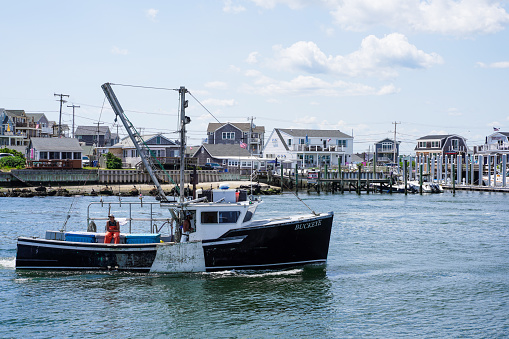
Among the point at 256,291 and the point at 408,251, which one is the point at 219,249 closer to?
the point at 256,291

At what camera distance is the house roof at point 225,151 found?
98.3m

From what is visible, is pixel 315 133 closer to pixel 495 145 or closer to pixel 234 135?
pixel 234 135

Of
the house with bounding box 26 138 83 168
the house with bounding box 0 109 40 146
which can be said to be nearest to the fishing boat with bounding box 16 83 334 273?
the house with bounding box 26 138 83 168

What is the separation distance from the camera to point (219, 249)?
23.0 metres

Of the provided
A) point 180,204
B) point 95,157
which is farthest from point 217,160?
point 180,204

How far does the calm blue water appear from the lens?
17672 mm

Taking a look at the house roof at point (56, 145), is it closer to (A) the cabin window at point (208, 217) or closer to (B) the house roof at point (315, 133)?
(B) the house roof at point (315, 133)

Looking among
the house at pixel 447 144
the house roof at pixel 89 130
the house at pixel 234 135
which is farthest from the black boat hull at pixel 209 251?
the house roof at pixel 89 130

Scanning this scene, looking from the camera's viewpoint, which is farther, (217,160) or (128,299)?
(217,160)

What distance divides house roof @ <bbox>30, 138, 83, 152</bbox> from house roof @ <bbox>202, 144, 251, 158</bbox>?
1009 inches

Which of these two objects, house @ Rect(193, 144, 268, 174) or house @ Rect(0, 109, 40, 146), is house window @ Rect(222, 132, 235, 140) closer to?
house @ Rect(193, 144, 268, 174)

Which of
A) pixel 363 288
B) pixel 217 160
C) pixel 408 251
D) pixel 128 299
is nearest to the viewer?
pixel 128 299

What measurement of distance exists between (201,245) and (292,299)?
4.52m

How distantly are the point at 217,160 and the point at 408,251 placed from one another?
69.3 m
